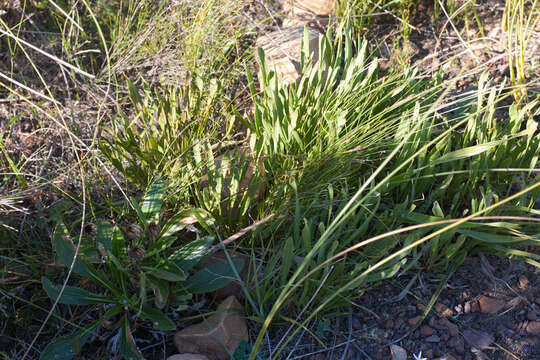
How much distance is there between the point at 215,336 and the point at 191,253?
255 mm

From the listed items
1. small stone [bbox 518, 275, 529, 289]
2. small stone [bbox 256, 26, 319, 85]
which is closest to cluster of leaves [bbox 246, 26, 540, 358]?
small stone [bbox 518, 275, 529, 289]

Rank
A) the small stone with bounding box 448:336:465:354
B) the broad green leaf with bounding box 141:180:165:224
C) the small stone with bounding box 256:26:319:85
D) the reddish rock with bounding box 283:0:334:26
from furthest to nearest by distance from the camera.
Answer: the reddish rock with bounding box 283:0:334:26
the small stone with bounding box 256:26:319:85
the broad green leaf with bounding box 141:180:165:224
the small stone with bounding box 448:336:465:354

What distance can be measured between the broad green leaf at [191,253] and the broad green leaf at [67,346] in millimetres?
290

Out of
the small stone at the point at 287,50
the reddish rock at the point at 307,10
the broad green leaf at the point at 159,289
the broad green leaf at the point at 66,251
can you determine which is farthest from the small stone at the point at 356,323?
the reddish rock at the point at 307,10

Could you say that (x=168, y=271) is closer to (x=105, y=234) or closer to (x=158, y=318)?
(x=158, y=318)

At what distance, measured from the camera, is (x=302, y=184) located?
157cm

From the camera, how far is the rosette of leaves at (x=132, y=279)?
4.35 ft

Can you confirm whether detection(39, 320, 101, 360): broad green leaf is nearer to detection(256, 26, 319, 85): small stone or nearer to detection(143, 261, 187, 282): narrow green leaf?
detection(143, 261, 187, 282): narrow green leaf

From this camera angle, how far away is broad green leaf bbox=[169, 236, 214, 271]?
4.71ft

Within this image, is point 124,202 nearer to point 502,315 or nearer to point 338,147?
point 338,147

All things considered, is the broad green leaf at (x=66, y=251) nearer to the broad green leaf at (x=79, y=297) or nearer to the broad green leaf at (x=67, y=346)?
the broad green leaf at (x=79, y=297)

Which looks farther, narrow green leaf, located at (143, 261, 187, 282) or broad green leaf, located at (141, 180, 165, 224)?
broad green leaf, located at (141, 180, 165, 224)

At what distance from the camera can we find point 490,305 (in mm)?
1484

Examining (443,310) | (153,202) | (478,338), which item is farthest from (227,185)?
(478,338)
